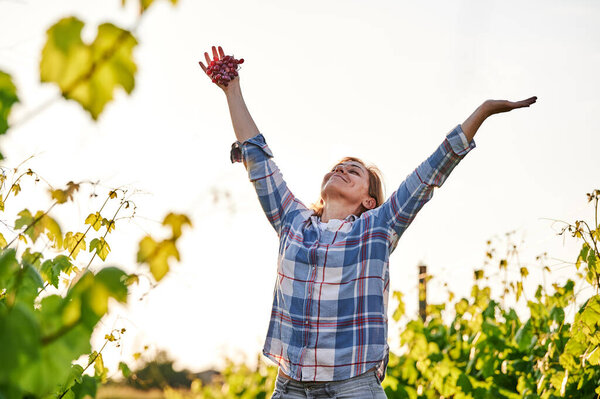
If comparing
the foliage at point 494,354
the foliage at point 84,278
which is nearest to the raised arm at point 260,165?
the foliage at point 494,354

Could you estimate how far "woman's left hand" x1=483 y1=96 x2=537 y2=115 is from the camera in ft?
6.27

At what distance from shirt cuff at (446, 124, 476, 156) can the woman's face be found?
43 centimetres

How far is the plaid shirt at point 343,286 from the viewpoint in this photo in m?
1.96

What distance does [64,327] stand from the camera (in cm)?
65

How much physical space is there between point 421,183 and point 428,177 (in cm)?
3

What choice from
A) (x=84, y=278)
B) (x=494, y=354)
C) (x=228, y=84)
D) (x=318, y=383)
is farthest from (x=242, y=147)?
(x=494, y=354)

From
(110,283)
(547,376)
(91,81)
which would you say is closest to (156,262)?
(110,283)

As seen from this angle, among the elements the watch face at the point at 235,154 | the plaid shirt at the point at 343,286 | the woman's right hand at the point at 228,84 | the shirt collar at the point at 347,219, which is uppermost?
the woman's right hand at the point at 228,84

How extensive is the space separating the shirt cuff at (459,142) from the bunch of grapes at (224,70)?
2.61 feet

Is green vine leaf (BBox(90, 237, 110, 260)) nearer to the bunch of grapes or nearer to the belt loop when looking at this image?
the belt loop

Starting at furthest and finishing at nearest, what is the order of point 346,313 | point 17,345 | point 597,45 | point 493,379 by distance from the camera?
point 493,379, point 597,45, point 346,313, point 17,345

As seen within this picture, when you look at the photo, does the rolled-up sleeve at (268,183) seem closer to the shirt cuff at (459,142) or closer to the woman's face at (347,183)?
the woman's face at (347,183)

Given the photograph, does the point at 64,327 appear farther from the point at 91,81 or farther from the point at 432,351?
the point at 432,351

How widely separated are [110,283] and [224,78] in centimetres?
179
